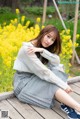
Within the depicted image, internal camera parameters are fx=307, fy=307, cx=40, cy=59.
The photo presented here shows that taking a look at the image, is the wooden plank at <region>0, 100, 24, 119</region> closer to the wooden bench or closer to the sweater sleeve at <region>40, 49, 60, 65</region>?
the wooden bench

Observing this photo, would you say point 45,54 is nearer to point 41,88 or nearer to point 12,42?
point 41,88

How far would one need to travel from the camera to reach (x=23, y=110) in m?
3.14

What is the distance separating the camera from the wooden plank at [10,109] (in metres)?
3.01

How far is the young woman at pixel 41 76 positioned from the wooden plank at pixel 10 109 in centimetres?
15

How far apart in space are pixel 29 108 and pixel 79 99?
25.8 inches

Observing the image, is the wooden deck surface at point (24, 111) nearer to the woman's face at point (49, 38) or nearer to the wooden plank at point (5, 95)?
the wooden plank at point (5, 95)

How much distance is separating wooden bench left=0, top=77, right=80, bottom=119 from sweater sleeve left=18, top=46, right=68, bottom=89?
29 cm

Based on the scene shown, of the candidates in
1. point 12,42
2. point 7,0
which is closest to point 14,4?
point 7,0

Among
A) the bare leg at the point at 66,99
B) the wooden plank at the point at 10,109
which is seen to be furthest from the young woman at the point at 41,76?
the wooden plank at the point at 10,109

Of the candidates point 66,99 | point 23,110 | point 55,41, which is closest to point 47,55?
point 55,41

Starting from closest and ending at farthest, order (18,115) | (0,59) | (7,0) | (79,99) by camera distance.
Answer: (18,115), (79,99), (0,59), (7,0)

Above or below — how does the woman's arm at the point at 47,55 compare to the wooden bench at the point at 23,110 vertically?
above

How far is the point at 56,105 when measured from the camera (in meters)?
3.36

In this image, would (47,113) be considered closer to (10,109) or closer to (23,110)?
(23,110)
